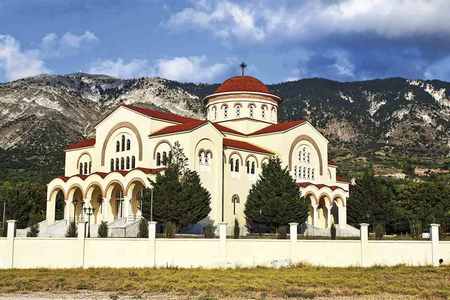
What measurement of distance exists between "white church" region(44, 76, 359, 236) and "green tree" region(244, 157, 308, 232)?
2347 millimetres

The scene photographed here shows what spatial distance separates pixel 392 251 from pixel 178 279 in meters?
13.5

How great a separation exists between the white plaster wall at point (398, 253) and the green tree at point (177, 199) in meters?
13.4

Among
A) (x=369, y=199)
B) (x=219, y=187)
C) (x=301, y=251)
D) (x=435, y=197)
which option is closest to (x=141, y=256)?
(x=301, y=251)

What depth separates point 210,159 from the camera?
47.7 m

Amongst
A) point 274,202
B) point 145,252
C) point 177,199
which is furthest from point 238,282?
point 274,202

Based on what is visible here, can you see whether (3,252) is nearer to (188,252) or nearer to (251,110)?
(188,252)

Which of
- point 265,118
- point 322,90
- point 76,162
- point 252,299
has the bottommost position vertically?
point 252,299

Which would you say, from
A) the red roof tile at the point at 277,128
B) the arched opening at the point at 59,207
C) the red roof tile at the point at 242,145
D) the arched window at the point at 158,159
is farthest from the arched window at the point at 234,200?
the arched opening at the point at 59,207

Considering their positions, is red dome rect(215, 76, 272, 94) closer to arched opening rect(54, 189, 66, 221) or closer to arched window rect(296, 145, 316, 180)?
arched window rect(296, 145, 316, 180)

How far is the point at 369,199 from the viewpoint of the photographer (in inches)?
2186

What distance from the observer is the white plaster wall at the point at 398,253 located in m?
31.8

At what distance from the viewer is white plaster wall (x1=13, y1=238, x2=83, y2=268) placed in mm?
29141

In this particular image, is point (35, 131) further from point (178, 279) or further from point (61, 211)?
point (178, 279)

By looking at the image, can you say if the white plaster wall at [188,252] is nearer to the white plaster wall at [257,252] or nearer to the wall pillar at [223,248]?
the wall pillar at [223,248]
